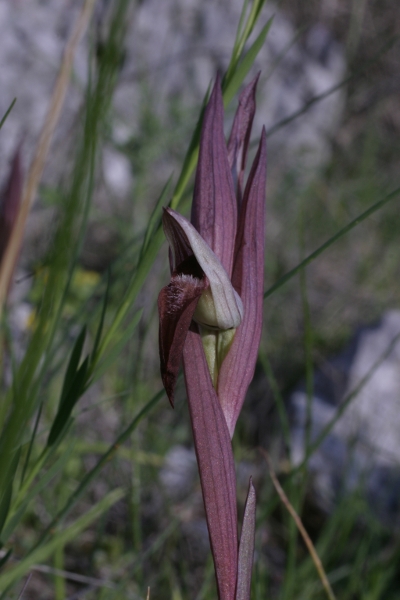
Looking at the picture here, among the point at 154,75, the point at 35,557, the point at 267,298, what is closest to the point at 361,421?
the point at 267,298

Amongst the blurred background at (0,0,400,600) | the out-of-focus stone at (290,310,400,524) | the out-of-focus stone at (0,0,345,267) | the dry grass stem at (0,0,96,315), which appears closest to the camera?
the dry grass stem at (0,0,96,315)

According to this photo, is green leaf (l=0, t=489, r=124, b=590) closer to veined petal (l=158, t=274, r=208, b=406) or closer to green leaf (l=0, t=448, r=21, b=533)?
green leaf (l=0, t=448, r=21, b=533)

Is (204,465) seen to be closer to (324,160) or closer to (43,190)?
(43,190)

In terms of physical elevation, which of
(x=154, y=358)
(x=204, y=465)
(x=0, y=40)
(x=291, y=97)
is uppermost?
(x=291, y=97)

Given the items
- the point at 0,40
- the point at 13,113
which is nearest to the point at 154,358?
the point at 13,113

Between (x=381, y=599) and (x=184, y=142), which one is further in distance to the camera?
(x=184, y=142)

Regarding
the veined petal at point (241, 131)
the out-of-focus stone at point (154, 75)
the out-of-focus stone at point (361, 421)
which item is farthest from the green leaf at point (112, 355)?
the out-of-focus stone at point (154, 75)

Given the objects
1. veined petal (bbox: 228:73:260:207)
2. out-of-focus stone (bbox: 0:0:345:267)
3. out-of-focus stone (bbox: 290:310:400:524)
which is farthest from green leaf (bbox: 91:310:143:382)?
out-of-focus stone (bbox: 0:0:345:267)
